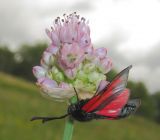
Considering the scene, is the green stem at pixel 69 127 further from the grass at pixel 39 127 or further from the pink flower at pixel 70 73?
the grass at pixel 39 127

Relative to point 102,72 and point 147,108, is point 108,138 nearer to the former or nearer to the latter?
point 102,72

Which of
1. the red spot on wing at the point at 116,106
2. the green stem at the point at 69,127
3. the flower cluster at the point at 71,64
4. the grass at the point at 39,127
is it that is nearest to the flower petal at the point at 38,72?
the flower cluster at the point at 71,64

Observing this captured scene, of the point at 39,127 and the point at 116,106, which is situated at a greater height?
the point at 116,106

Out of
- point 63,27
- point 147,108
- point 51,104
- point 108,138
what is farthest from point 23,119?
point 147,108

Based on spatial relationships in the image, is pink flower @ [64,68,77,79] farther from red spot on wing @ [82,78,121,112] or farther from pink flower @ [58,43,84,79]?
red spot on wing @ [82,78,121,112]

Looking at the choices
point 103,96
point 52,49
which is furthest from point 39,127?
point 103,96

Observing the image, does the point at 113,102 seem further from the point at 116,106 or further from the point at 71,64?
the point at 71,64
